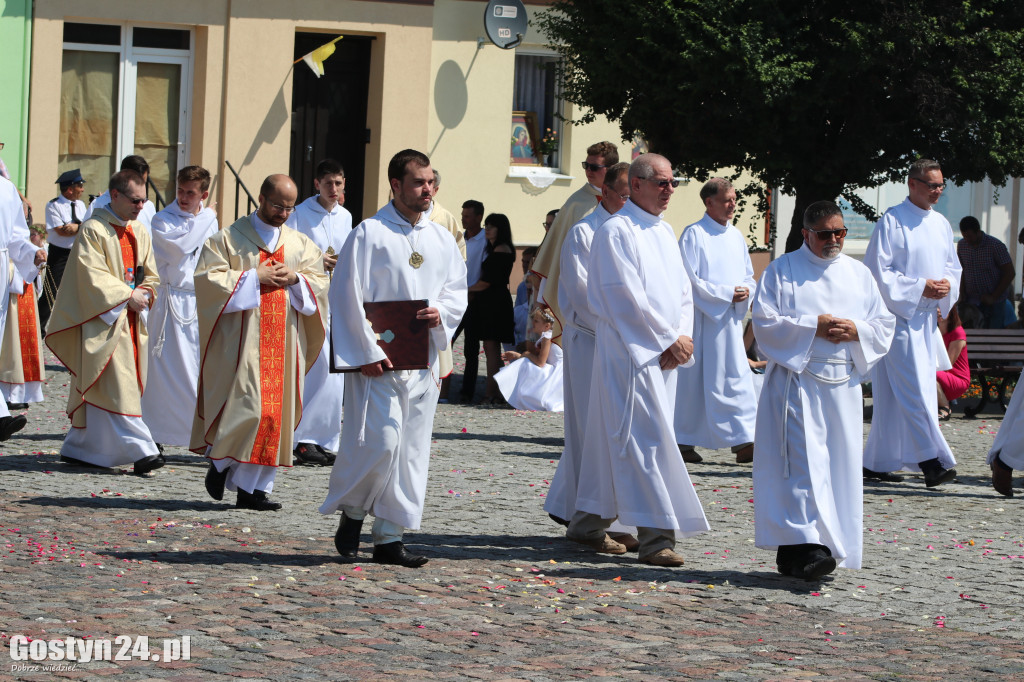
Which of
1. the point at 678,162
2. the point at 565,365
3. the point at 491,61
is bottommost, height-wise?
the point at 565,365

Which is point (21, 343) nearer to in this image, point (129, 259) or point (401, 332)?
point (129, 259)

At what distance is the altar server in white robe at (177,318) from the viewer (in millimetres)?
11203

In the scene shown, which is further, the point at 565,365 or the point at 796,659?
the point at 565,365

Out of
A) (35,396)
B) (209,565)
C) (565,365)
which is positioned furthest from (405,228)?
(35,396)

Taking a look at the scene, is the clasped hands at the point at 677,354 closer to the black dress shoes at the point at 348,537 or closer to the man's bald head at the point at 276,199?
the black dress shoes at the point at 348,537

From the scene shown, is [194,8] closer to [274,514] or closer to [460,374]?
[460,374]

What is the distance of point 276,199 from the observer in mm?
9547

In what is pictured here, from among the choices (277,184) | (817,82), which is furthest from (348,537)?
(817,82)

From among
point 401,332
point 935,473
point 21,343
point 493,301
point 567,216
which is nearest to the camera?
point 401,332

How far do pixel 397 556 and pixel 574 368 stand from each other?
158cm

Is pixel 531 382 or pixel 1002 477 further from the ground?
pixel 531 382

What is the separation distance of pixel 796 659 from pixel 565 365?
2.97m

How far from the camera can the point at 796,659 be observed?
6.27 m

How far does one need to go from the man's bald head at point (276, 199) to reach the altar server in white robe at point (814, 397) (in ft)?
9.65
